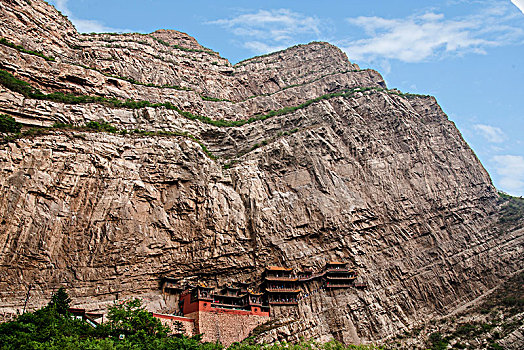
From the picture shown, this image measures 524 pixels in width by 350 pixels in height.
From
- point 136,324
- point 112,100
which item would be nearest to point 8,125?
point 112,100

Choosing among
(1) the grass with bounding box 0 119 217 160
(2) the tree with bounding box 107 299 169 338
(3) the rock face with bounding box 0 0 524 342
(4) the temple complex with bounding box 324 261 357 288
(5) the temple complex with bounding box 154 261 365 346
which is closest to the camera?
(2) the tree with bounding box 107 299 169 338

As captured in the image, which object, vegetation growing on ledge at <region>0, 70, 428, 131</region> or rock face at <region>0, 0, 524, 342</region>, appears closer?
rock face at <region>0, 0, 524, 342</region>

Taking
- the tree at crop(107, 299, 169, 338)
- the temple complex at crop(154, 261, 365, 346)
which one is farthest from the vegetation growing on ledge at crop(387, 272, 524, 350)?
the tree at crop(107, 299, 169, 338)

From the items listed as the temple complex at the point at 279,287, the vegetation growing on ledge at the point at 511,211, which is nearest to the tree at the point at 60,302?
the temple complex at the point at 279,287

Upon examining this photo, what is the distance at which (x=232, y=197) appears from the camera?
40.2 metres

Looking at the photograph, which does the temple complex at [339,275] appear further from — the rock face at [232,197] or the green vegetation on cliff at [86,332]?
the green vegetation on cliff at [86,332]

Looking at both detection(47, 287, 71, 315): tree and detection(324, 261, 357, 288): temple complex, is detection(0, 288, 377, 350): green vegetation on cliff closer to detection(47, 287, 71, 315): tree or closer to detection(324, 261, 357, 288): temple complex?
detection(47, 287, 71, 315): tree

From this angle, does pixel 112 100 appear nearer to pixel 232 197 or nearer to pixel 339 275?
pixel 232 197

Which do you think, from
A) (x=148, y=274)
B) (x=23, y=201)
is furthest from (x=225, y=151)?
(x=23, y=201)

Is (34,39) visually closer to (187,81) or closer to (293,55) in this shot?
(187,81)

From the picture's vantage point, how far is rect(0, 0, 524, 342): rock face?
103 ft

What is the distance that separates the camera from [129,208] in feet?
112

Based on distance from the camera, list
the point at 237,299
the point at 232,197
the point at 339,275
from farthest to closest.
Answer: the point at 232,197
the point at 339,275
the point at 237,299

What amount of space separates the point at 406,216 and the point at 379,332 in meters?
13.6
